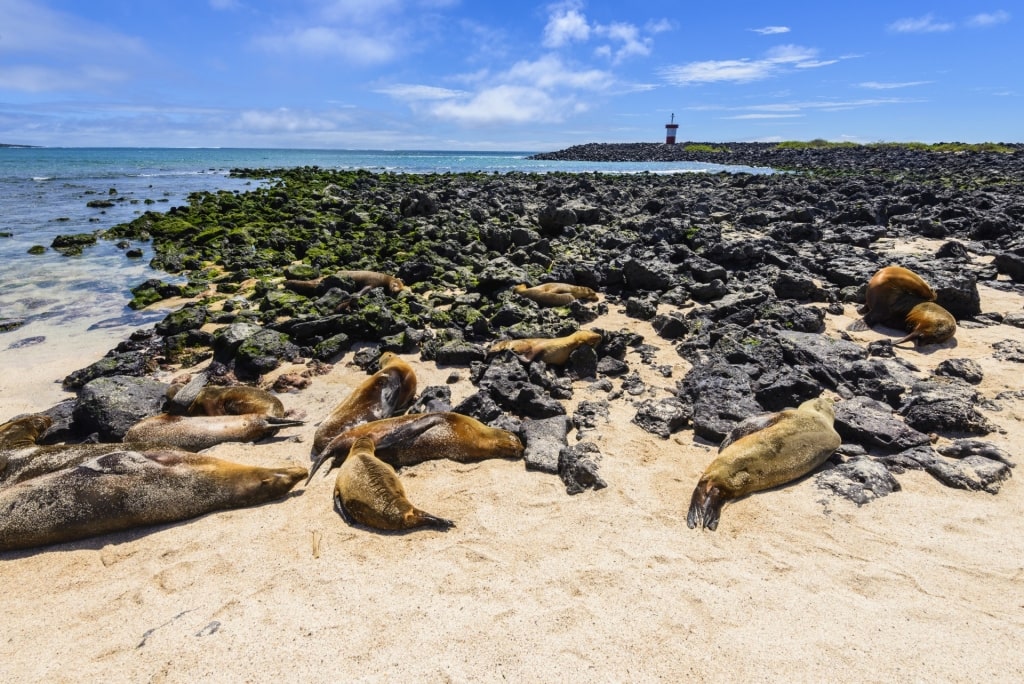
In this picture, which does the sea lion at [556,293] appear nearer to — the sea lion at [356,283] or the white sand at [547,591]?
the sea lion at [356,283]

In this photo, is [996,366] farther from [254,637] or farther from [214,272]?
[214,272]

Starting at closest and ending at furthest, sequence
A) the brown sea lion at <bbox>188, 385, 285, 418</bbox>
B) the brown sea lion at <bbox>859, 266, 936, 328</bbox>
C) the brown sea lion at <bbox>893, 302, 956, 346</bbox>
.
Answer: the brown sea lion at <bbox>188, 385, 285, 418</bbox> < the brown sea lion at <bbox>893, 302, 956, 346</bbox> < the brown sea lion at <bbox>859, 266, 936, 328</bbox>

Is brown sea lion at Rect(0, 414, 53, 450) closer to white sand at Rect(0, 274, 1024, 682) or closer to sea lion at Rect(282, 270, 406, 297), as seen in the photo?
white sand at Rect(0, 274, 1024, 682)

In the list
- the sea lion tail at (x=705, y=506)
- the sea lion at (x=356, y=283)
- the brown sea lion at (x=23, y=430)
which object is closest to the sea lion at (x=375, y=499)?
the sea lion tail at (x=705, y=506)

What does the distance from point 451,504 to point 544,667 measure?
1.76m

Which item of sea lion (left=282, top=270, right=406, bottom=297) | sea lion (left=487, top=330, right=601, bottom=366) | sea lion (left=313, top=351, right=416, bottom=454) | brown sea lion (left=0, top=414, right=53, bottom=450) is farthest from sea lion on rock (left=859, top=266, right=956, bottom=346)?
brown sea lion (left=0, top=414, right=53, bottom=450)

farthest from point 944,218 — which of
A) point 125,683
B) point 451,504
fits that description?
point 125,683

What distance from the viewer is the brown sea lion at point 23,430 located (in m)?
5.18

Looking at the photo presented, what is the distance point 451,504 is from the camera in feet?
15.0

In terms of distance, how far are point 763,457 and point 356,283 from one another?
29.8 ft

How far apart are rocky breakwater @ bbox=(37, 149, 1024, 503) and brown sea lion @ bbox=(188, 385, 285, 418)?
0.57 meters

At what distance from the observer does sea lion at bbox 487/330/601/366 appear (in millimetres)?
7223

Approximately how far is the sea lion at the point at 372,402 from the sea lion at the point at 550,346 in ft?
4.86

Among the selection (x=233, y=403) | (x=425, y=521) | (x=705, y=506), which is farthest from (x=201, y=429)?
→ (x=705, y=506)
